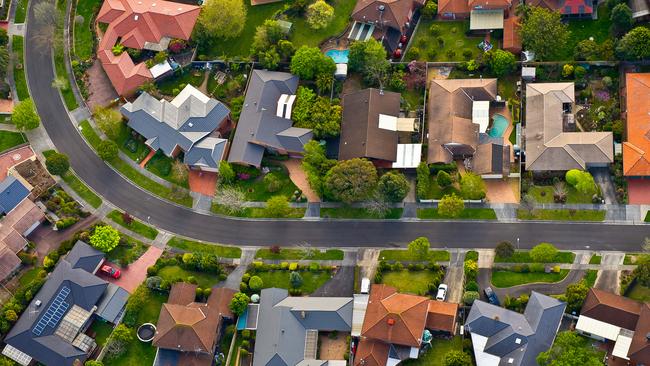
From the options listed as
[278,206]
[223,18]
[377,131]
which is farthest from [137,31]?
[377,131]

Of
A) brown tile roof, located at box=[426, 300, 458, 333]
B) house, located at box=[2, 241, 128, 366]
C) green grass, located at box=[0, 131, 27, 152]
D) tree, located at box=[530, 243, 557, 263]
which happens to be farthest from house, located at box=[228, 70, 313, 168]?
tree, located at box=[530, 243, 557, 263]

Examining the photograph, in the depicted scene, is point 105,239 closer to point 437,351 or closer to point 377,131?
→ point 377,131

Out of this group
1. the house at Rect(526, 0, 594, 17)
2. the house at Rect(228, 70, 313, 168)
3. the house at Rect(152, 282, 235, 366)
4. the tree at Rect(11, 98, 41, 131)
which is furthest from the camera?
the tree at Rect(11, 98, 41, 131)

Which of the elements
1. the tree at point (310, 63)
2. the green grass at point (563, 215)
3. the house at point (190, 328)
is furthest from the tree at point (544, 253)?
the tree at point (310, 63)

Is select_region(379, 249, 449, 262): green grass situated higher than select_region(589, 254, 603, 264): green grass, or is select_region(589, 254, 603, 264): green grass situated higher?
select_region(589, 254, 603, 264): green grass

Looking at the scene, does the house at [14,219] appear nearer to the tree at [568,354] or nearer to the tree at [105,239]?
the tree at [105,239]

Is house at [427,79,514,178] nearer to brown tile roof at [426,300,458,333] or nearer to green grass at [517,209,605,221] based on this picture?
green grass at [517,209,605,221]

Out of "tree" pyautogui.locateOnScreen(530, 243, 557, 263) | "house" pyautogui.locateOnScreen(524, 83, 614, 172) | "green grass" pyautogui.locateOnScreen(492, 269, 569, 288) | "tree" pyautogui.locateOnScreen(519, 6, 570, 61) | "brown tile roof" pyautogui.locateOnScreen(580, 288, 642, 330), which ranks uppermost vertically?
"tree" pyautogui.locateOnScreen(519, 6, 570, 61)
